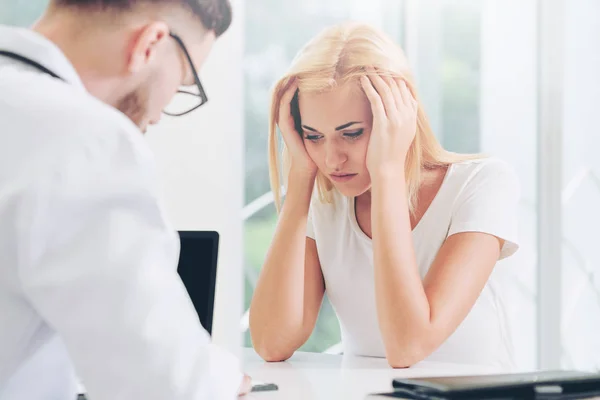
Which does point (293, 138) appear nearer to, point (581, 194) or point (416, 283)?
point (416, 283)

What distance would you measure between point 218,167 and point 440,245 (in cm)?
108

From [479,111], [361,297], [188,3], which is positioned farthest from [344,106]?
[479,111]

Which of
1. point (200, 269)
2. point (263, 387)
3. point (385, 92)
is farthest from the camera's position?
point (385, 92)

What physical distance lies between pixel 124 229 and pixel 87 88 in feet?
A: 0.82

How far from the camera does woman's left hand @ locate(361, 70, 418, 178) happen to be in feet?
5.32

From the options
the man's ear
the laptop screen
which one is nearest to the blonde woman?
the laptop screen

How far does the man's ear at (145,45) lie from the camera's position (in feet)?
2.56

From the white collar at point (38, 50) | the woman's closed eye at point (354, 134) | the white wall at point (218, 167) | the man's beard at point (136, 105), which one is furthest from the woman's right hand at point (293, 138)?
the white collar at point (38, 50)

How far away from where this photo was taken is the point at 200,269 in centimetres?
127

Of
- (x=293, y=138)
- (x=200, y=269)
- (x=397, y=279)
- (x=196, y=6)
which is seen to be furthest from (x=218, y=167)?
(x=196, y=6)

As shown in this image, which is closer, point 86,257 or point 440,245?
point 86,257

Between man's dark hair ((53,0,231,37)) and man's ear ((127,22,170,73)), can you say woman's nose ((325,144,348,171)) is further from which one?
man's ear ((127,22,170,73))

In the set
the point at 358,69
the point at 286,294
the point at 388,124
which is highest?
the point at 358,69

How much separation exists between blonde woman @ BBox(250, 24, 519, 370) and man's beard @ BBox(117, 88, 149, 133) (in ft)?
2.57
